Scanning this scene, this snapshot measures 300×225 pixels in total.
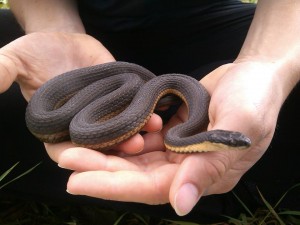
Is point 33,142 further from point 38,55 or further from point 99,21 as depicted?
point 99,21

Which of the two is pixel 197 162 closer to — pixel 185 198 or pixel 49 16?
pixel 185 198

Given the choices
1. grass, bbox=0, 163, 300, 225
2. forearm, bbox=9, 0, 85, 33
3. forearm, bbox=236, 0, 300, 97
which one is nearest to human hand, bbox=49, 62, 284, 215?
forearm, bbox=236, 0, 300, 97

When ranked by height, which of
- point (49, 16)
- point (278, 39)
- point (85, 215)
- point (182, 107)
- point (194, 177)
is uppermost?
point (278, 39)

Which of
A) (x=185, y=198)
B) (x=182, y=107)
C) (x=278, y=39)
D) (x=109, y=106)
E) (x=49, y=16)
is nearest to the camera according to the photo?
(x=185, y=198)

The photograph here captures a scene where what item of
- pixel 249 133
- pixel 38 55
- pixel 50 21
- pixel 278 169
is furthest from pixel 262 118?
pixel 50 21

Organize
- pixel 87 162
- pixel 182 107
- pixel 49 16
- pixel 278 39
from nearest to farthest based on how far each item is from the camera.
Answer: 1. pixel 87 162
2. pixel 278 39
3. pixel 182 107
4. pixel 49 16

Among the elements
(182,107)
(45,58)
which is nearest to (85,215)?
(182,107)

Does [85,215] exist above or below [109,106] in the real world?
below
